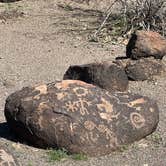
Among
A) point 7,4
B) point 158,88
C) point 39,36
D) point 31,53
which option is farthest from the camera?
point 7,4

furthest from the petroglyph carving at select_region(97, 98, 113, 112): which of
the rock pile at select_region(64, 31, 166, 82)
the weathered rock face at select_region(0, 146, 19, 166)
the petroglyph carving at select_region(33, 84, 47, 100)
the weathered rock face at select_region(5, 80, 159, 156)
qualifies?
the rock pile at select_region(64, 31, 166, 82)

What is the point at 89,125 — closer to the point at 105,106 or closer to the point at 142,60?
the point at 105,106

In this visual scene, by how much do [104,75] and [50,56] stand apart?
2247 millimetres

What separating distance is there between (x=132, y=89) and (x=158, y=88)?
335mm

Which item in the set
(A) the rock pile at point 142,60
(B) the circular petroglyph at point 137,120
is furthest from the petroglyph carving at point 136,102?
(A) the rock pile at point 142,60

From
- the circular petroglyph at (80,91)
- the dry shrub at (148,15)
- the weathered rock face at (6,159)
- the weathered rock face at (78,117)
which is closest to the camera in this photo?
the weathered rock face at (6,159)

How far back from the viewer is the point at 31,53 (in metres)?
9.90

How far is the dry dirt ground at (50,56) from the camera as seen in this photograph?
237 inches

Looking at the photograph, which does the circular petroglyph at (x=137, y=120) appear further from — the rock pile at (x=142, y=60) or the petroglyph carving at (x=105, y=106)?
the rock pile at (x=142, y=60)

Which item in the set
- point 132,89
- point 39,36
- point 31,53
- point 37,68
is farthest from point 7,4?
point 132,89

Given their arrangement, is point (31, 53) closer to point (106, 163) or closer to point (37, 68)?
point (37, 68)

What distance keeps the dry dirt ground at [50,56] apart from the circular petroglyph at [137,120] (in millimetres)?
215

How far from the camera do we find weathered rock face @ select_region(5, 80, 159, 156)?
593 centimetres

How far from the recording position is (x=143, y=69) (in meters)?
8.49
